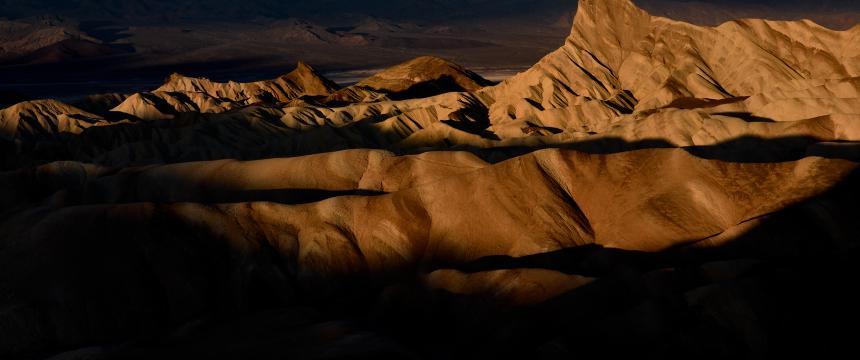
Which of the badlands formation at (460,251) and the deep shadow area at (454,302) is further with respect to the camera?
the badlands formation at (460,251)

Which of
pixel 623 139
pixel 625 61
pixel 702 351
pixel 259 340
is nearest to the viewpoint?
pixel 702 351

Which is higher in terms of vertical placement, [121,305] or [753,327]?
[753,327]

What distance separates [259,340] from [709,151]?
38.2m

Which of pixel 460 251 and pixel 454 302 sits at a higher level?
pixel 454 302

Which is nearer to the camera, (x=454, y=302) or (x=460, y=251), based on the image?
(x=454, y=302)

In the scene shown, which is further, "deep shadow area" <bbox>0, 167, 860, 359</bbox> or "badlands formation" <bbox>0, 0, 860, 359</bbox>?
"badlands formation" <bbox>0, 0, 860, 359</bbox>

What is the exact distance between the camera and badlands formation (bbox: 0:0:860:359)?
869 inches

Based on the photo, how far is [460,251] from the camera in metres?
34.1

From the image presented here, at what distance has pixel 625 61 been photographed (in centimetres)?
9850

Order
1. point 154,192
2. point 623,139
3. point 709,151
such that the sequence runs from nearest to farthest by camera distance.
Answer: point 154,192, point 709,151, point 623,139

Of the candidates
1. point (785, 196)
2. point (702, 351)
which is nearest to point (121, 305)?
point (702, 351)

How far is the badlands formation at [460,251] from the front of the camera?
869 inches

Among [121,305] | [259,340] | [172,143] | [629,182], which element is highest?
[629,182]

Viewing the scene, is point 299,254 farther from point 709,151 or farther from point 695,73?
point 695,73
